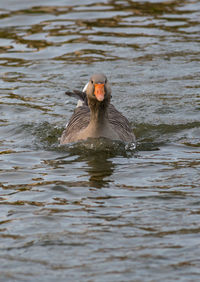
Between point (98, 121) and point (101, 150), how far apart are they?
1.43 feet

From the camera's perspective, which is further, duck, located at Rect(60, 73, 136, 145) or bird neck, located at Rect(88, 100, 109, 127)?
bird neck, located at Rect(88, 100, 109, 127)

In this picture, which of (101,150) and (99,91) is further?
(101,150)

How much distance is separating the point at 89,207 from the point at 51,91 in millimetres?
6443

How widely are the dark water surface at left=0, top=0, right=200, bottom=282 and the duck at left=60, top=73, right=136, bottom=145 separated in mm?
194

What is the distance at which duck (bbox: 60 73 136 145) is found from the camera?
29.4ft

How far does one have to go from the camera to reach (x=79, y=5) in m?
18.8

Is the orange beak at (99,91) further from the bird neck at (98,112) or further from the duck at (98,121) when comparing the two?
the bird neck at (98,112)

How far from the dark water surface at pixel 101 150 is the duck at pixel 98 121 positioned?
7.6 inches

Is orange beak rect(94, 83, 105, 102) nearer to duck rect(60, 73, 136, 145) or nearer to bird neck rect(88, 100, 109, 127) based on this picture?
duck rect(60, 73, 136, 145)

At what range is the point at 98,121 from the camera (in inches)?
366

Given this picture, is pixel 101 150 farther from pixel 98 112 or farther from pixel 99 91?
pixel 99 91

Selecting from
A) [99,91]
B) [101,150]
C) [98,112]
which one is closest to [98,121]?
[98,112]

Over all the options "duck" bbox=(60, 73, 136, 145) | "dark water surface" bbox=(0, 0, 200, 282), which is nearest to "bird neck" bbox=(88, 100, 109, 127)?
"duck" bbox=(60, 73, 136, 145)

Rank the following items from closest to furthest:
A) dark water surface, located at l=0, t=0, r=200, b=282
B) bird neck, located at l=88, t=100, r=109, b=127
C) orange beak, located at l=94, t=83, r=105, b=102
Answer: dark water surface, located at l=0, t=0, r=200, b=282 < orange beak, located at l=94, t=83, r=105, b=102 < bird neck, located at l=88, t=100, r=109, b=127
